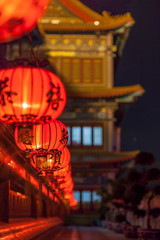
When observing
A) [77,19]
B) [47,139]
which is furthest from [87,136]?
[47,139]

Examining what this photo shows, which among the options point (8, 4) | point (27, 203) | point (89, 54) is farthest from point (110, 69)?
point (8, 4)

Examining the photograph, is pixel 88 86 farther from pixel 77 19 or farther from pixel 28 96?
pixel 28 96

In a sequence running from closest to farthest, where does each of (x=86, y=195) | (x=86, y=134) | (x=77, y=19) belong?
(x=86, y=195)
(x=86, y=134)
(x=77, y=19)

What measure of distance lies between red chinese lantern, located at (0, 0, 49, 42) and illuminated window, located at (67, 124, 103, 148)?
906 inches

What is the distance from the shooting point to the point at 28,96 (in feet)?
14.6

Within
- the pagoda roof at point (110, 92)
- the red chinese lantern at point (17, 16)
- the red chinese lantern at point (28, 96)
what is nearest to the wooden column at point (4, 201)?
the red chinese lantern at point (28, 96)

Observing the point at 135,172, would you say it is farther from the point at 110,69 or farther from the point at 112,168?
the point at 110,69

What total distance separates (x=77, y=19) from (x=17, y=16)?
24580 millimetres

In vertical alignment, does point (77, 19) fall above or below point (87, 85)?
above

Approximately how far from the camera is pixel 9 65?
5.12 meters

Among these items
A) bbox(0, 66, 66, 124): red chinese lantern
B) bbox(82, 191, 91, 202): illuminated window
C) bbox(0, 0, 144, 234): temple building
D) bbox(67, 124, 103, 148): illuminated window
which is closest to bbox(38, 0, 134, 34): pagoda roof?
bbox(0, 0, 144, 234): temple building

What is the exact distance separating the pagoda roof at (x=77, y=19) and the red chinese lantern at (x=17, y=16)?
2273 centimetres

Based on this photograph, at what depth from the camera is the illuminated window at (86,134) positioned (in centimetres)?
2641

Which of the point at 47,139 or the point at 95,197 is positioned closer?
the point at 47,139
